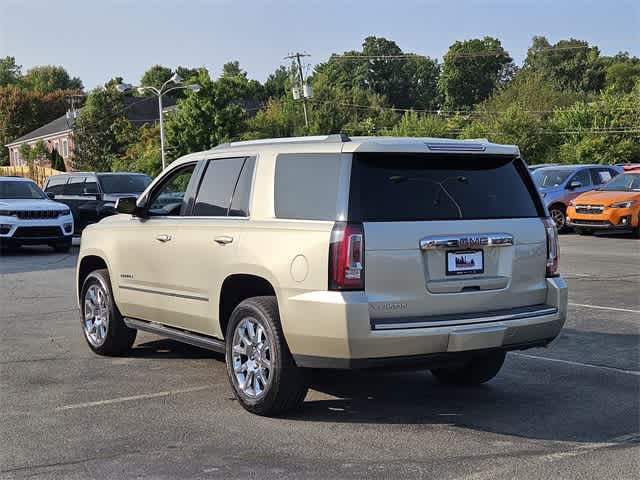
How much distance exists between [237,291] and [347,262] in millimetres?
1329

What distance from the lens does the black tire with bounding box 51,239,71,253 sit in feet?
Answer: 68.6

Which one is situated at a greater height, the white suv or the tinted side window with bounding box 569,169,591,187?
the tinted side window with bounding box 569,169,591,187

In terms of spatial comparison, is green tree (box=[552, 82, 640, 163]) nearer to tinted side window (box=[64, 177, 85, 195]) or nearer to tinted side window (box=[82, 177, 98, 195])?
tinted side window (box=[64, 177, 85, 195])

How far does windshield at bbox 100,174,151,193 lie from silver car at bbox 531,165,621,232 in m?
10.4

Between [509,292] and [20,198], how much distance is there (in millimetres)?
17233

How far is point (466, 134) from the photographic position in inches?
2547

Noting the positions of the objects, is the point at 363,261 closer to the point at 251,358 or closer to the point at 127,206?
the point at 251,358

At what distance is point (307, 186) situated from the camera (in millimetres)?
6168

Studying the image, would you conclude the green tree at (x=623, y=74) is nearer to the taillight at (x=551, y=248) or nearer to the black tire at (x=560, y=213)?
the black tire at (x=560, y=213)

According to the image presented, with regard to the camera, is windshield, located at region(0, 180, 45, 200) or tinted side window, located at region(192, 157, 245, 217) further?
windshield, located at region(0, 180, 45, 200)

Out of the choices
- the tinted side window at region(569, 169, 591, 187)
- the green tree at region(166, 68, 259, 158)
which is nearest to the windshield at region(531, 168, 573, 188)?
the tinted side window at region(569, 169, 591, 187)

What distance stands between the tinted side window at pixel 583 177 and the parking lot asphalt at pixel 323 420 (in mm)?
16968

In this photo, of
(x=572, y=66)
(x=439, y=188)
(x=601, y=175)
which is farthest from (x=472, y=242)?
(x=572, y=66)

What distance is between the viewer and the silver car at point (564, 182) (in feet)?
82.0
